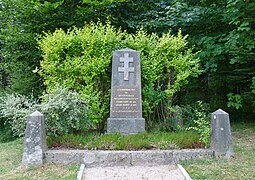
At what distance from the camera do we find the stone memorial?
6301 mm

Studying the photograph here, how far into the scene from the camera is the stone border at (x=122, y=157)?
491 cm

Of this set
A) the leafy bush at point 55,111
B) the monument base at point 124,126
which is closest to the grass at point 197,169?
the leafy bush at point 55,111

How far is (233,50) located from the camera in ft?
24.7

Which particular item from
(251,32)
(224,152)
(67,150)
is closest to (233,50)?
(251,32)

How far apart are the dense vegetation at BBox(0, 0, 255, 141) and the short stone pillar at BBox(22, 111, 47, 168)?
520 mm

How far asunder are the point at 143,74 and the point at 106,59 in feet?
3.38

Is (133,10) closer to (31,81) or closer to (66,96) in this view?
(31,81)

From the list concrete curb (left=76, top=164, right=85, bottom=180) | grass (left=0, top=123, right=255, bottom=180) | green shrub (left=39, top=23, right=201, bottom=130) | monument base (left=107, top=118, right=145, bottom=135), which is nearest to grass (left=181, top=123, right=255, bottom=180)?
grass (left=0, top=123, right=255, bottom=180)

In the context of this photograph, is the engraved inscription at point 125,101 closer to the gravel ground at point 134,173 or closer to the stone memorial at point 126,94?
the stone memorial at point 126,94

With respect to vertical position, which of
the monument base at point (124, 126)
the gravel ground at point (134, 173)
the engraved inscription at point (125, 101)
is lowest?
the gravel ground at point (134, 173)

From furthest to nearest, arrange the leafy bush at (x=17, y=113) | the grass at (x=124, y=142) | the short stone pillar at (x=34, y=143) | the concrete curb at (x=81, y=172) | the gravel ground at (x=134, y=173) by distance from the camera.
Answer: the leafy bush at (x=17, y=113) < the grass at (x=124, y=142) < the short stone pillar at (x=34, y=143) < the gravel ground at (x=134, y=173) < the concrete curb at (x=81, y=172)

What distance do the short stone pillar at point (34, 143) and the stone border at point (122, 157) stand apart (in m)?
0.17

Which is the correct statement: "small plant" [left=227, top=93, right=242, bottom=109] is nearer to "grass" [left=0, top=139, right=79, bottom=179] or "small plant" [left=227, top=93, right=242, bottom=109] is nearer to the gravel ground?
the gravel ground

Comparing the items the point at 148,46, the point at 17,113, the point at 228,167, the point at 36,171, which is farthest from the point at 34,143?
the point at 148,46
